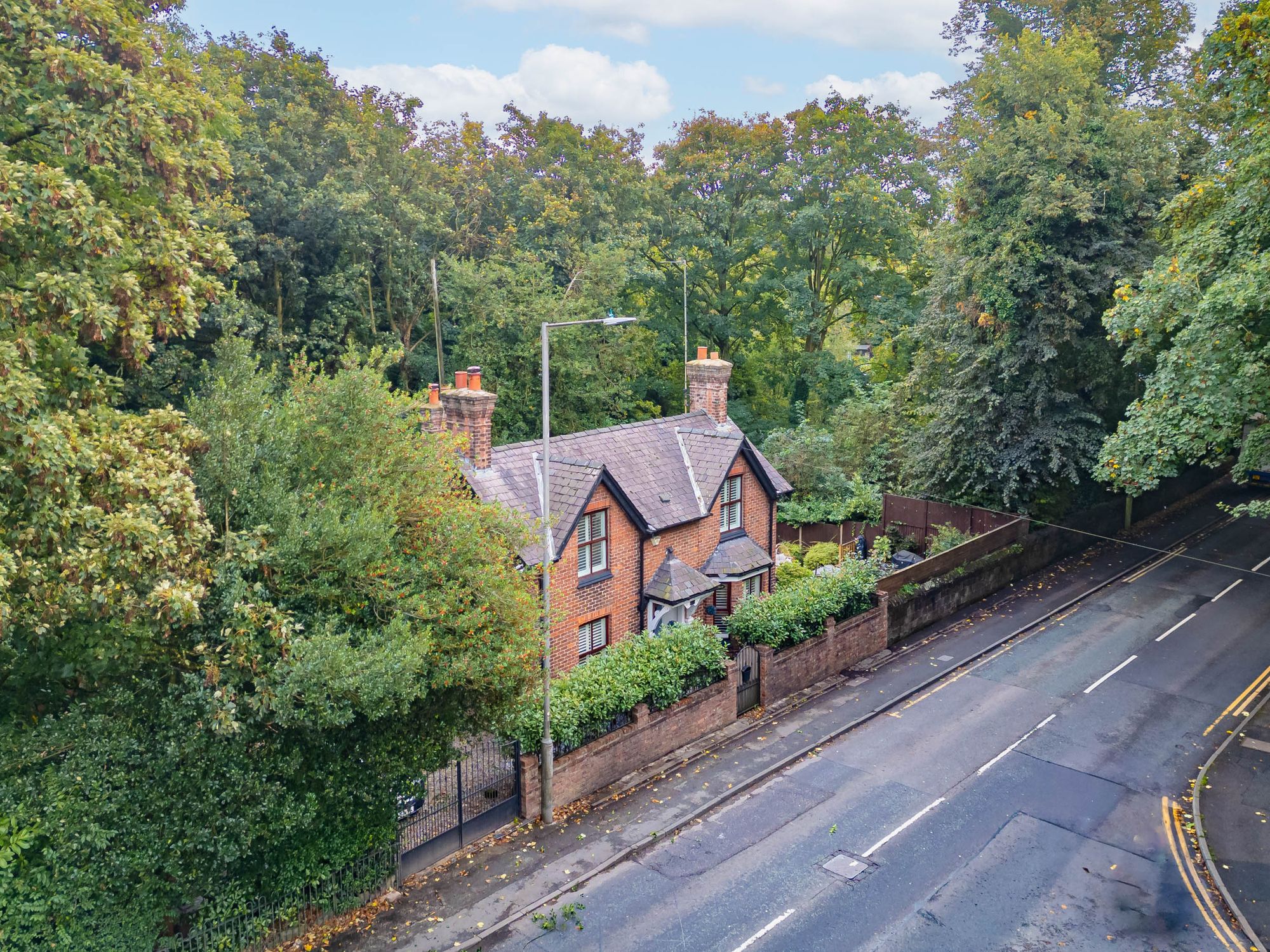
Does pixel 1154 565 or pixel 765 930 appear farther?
pixel 1154 565

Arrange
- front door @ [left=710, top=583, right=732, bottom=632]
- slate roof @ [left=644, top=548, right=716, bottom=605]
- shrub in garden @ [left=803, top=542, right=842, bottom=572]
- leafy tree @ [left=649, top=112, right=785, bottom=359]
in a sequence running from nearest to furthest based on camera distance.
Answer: slate roof @ [left=644, top=548, right=716, bottom=605] < front door @ [left=710, top=583, right=732, bottom=632] < shrub in garden @ [left=803, top=542, right=842, bottom=572] < leafy tree @ [left=649, top=112, right=785, bottom=359]

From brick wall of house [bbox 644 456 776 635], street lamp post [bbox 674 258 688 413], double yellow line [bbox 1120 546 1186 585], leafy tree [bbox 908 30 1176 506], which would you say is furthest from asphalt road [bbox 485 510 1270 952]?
street lamp post [bbox 674 258 688 413]

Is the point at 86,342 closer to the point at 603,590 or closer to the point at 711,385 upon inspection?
the point at 603,590

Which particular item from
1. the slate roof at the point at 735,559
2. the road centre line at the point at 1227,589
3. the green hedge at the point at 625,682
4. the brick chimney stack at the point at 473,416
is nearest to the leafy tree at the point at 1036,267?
the road centre line at the point at 1227,589

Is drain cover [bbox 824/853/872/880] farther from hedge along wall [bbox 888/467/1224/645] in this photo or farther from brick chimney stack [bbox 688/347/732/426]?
brick chimney stack [bbox 688/347/732/426]

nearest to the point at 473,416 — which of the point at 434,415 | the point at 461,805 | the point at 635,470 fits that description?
the point at 434,415

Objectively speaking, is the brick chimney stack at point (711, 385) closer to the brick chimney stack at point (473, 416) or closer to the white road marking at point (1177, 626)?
the brick chimney stack at point (473, 416)
